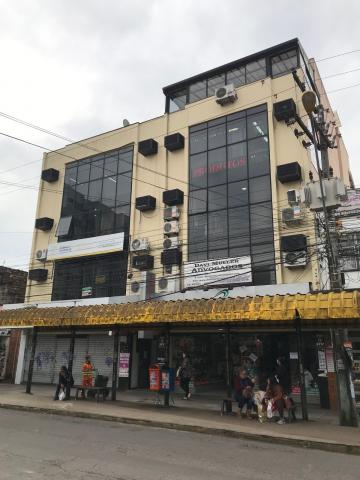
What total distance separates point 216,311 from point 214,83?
19.1m

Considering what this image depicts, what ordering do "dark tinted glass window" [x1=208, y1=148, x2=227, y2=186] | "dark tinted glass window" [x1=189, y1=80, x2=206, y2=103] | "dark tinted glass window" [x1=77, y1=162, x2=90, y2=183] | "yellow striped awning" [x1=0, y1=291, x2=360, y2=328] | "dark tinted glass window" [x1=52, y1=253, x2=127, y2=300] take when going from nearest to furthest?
"yellow striped awning" [x1=0, y1=291, x2=360, y2=328] < "dark tinted glass window" [x1=208, y1=148, x2=227, y2=186] < "dark tinted glass window" [x1=52, y1=253, x2=127, y2=300] < "dark tinted glass window" [x1=189, y1=80, x2=206, y2=103] < "dark tinted glass window" [x1=77, y1=162, x2=90, y2=183]

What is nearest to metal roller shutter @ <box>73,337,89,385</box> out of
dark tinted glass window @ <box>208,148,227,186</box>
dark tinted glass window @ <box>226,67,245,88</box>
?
dark tinted glass window @ <box>208,148,227,186</box>

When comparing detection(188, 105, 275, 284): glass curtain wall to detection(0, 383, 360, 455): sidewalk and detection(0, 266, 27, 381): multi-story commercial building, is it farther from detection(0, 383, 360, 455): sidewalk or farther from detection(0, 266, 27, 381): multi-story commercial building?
detection(0, 266, 27, 381): multi-story commercial building

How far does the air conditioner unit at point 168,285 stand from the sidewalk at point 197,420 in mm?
6026

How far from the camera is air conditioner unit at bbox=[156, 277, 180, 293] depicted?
2359 centimetres

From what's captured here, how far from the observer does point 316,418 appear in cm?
1434

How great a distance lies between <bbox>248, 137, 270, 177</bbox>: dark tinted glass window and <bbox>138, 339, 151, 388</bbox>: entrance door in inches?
451

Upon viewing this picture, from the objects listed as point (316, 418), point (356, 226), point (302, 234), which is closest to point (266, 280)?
point (302, 234)

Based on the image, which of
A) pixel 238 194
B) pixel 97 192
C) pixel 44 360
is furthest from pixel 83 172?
pixel 44 360

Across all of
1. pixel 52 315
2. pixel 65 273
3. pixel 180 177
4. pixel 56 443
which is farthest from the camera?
pixel 65 273

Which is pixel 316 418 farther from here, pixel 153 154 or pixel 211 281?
pixel 153 154

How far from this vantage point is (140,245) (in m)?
25.2

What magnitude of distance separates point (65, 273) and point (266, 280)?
1431 centimetres

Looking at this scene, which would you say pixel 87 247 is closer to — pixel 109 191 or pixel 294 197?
pixel 109 191
